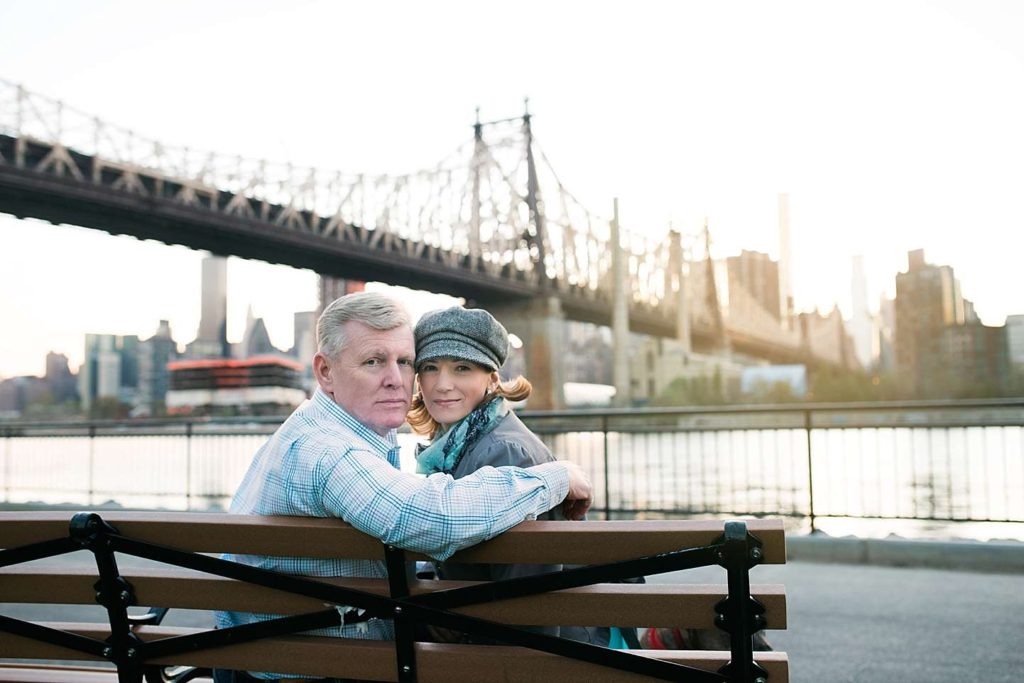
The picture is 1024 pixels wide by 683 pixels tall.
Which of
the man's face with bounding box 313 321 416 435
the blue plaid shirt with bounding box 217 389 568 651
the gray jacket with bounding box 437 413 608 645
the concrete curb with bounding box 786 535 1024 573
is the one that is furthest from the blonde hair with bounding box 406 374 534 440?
the concrete curb with bounding box 786 535 1024 573

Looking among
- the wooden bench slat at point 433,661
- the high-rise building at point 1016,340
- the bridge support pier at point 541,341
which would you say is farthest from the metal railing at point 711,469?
the high-rise building at point 1016,340

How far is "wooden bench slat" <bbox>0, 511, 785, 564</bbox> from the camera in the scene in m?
1.32

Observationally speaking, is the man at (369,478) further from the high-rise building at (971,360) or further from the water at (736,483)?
the high-rise building at (971,360)

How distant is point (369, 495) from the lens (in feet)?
4.58

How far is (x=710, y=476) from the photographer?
16484 mm

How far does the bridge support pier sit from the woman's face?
29595 mm

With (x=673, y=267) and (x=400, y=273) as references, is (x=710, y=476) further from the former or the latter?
(x=673, y=267)

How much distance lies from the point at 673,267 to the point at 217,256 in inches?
834

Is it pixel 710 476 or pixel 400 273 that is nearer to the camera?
pixel 710 476

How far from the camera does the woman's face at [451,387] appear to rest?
1.89m

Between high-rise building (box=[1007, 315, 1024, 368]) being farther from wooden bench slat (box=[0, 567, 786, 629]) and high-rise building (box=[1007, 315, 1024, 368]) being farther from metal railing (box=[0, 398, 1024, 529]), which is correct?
wooden bench slat (box=[0, 567, 786, 629])

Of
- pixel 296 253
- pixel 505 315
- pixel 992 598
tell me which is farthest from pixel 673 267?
pixel 992 598

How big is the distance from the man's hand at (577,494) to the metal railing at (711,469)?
94cm

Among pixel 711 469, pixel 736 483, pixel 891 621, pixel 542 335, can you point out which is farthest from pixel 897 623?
pixel 542 335
